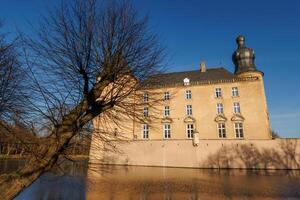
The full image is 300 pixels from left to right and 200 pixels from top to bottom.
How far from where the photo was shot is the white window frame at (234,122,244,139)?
26734 millimetres

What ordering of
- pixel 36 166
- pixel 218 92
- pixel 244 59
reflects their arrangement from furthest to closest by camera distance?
pixel 244 59 < pixel 218 92 < pixel 36 166

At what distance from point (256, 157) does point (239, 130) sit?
12.3 feet

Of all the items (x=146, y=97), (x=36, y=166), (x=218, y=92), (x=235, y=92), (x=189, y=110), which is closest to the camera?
(x=36, y=166)

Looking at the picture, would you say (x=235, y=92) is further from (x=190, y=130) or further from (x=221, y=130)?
(x=190, y=130)

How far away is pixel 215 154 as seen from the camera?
83.3 feet

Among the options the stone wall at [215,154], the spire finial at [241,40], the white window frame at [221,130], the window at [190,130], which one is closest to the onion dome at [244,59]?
the spire finial at [241,40]

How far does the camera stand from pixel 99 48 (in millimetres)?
5176

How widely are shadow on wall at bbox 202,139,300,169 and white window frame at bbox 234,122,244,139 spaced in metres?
2.09

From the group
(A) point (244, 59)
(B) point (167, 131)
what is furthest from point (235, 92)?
(B) point (167, 131)

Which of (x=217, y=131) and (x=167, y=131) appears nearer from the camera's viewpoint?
(x=217, y=131)

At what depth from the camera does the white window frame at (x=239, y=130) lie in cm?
2673

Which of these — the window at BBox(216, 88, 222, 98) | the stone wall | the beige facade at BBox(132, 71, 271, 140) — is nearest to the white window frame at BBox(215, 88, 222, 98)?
the window at BBox(216, 88, 222, 98)

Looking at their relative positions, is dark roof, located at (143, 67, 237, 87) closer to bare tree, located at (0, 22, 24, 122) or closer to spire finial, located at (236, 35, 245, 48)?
spire finial, located at (236, 35, 245, 48)

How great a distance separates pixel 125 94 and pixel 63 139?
1.59 m
